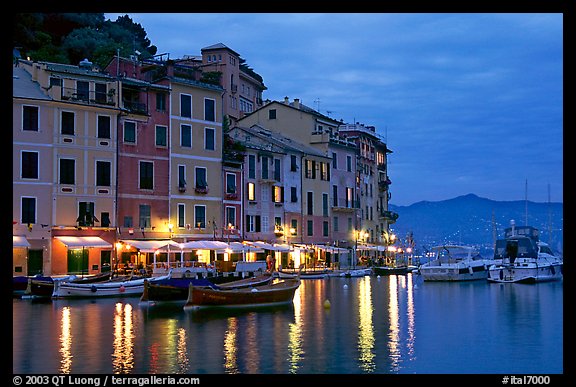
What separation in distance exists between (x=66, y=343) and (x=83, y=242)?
2262cm

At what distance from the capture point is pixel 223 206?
52781 millimetres

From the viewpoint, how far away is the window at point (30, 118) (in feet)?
138

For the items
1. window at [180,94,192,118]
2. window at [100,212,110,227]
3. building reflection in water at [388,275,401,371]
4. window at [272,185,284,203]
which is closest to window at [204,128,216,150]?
window at [180,94,192,118]

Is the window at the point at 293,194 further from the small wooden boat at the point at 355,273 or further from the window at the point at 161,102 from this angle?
the window at the point at 161,102

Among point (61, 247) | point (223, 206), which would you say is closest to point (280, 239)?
point (223, 206)

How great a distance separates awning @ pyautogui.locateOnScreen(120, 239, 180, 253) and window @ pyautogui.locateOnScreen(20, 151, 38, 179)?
6.93 m

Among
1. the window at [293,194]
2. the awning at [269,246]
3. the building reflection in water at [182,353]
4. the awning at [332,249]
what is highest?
the window at [293,194]

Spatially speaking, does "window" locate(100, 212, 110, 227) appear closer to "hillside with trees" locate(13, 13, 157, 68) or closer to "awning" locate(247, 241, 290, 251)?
"awning" locate(247, 241, 290, 251)

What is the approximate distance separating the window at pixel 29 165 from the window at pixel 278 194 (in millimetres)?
22563

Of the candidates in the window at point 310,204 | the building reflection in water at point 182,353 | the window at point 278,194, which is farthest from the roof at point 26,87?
the window at point 310,204

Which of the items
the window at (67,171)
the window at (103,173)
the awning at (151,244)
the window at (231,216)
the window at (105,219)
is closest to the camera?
the window at (67,171)

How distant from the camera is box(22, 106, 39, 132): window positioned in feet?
138
